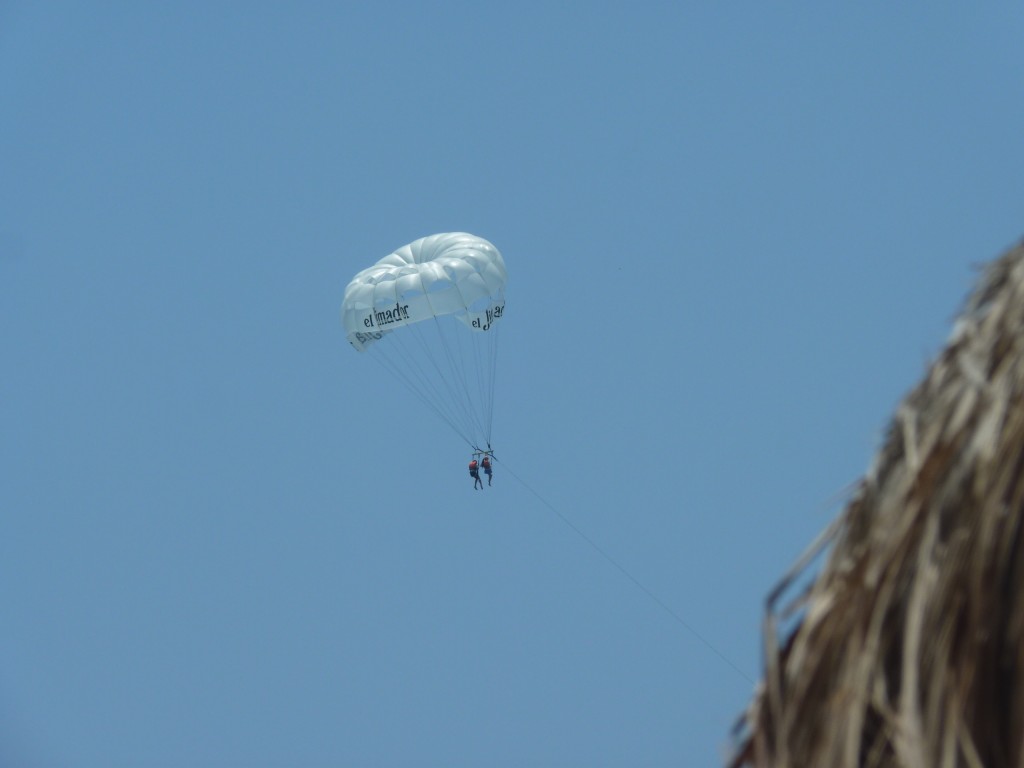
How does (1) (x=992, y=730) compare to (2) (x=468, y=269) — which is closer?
(1) (x=992, y=730)

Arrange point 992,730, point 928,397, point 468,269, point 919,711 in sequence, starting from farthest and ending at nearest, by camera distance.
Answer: point 468,269 → point 928,397 → point 992,730 → point 919,711

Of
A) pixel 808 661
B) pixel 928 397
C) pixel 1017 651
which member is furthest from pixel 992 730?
pixel 928 397

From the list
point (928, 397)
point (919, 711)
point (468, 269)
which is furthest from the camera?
point (468, 269)

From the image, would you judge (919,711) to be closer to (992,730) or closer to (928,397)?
(992,730)

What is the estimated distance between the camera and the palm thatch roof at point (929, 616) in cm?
407

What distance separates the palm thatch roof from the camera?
13.4 ft

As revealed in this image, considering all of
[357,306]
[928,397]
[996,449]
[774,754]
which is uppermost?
[357,306]

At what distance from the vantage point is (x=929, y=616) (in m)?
4.12

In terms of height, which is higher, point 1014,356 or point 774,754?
point 1014,356

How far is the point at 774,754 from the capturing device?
4.22 m

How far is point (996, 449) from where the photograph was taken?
4.18 meters

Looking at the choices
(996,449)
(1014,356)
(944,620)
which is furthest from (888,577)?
(1014,356)

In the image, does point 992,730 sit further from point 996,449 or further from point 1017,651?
point 996,449

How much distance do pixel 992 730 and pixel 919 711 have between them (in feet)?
1.31
